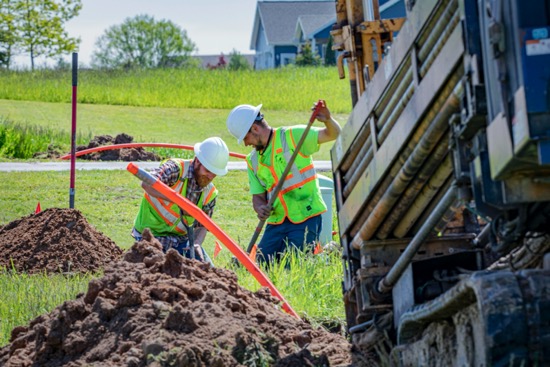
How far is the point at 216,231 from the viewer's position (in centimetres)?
838

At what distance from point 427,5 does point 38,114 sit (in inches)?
1012

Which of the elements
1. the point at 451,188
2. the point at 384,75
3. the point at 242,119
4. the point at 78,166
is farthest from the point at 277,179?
the point at 78,166

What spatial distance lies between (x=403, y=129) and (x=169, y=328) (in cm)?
187

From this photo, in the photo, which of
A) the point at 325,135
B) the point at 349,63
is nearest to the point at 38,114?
the point at 325,135

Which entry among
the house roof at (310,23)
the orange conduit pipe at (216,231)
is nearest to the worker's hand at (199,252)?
the orange conduit pipe at (216,231)

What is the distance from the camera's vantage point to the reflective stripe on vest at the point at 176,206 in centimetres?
989

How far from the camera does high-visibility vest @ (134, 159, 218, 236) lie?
32.7 feet

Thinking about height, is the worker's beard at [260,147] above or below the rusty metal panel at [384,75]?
above

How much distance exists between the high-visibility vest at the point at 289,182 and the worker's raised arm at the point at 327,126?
39 cm

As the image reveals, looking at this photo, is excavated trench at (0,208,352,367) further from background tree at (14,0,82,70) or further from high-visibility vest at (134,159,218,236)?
background tree at (14,0,82,70)

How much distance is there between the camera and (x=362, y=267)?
650cm

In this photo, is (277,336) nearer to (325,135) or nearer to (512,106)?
(512,106)

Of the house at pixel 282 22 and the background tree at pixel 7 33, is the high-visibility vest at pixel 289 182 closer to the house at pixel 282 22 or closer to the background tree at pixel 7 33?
the background tree at pixel 7 33

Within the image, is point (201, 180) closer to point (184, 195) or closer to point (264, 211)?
point (184, 195)
